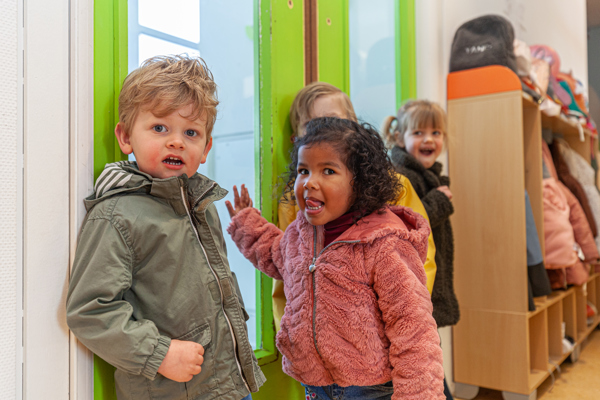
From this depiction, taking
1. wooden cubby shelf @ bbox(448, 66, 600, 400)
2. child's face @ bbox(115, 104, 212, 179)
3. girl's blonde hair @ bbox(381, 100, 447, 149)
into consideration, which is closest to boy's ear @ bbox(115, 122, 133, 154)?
child's face @ bbox(115, 104, 212, 179)

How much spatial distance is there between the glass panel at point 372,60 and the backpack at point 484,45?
0.47 meters

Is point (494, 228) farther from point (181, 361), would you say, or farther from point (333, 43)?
point (181, 361)

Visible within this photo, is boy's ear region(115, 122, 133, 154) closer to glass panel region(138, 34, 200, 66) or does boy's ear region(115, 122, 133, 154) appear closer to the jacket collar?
glass panel region(138, 34, 200, 66)

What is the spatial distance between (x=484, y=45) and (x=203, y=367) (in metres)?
2.24

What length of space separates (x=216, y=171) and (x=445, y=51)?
170 cm

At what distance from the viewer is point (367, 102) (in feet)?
7.12

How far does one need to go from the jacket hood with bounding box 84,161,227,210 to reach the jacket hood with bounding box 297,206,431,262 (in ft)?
1.34

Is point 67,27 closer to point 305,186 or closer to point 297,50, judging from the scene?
point 305,186

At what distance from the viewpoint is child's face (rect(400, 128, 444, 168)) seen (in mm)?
1993

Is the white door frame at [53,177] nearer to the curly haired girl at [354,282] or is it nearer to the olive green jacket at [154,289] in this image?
the olive green jacket at [154,289]

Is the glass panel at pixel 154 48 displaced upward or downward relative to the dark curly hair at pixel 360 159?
upward

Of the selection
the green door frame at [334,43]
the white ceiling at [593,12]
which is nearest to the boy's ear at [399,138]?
the green door frame at [334,43]

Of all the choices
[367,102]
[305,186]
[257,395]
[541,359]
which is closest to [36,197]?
[305,186]

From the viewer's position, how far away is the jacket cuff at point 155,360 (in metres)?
0.85
